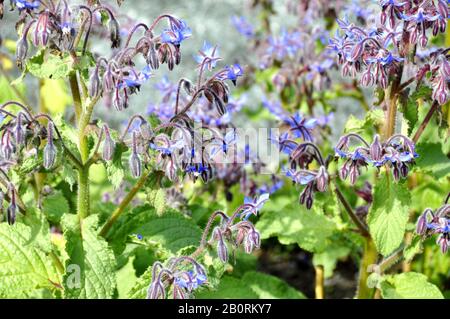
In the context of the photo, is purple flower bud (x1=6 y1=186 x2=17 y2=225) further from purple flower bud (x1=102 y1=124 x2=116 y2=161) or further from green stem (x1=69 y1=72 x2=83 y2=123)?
green stem (x1=69 y1=72 x2=83 y2=123)

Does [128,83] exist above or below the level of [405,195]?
above

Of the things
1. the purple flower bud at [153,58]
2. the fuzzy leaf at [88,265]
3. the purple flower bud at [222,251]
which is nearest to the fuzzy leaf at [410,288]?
the purple flower bud at [222,251]

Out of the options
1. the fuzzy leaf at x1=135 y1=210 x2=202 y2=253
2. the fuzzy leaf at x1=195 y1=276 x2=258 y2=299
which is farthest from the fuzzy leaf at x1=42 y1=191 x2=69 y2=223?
the fuzzy leaf at x1=195 y1=276 x2=258 y2=299

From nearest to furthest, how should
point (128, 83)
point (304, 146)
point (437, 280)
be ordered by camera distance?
point (128, 83)
point (304, 146)
point (437, 280)

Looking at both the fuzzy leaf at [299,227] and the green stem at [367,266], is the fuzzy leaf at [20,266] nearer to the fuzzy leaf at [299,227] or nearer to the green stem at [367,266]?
the fuzzy leaf at [299,227]

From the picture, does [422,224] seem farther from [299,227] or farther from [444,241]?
[299,227]
